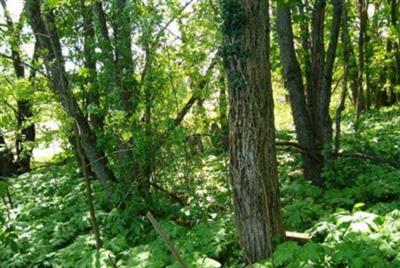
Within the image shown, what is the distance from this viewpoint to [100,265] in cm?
534

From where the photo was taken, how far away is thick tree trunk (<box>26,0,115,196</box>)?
6.59m

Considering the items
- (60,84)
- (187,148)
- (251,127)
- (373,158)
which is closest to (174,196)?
(187,148)

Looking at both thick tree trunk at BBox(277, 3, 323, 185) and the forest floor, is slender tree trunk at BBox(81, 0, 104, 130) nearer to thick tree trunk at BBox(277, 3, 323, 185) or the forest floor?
the forest floor

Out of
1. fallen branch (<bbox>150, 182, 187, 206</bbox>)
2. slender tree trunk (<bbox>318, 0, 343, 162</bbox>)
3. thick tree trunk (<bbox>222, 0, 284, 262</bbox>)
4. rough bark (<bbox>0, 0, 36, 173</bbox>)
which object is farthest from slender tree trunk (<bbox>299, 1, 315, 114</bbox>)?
rough bark (<bbox>0, 0, 36, 173</bbox>)

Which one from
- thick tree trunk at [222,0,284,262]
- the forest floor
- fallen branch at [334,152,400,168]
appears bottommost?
the forest floor

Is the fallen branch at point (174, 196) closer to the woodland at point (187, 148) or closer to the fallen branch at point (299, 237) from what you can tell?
the woodland at point (187, 148)

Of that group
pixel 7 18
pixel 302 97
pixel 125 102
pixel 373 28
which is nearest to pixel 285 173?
pixel 302 97

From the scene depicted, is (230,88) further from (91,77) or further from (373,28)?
(373,28)

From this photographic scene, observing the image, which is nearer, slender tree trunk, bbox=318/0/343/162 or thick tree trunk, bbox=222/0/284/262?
thick tree trunk, bbox=222/0/284/262

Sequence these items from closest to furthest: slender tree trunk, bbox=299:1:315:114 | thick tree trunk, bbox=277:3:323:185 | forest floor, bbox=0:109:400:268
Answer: forest floor, bbox=0:109:400:268, thick tree trunk, bbox=277:3:323:185, slender tree trunk, bbox=299:1:315:114

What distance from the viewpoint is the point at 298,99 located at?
852cm

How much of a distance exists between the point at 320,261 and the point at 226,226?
1.71m

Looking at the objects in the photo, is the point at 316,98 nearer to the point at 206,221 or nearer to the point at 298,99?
the point at 298,99

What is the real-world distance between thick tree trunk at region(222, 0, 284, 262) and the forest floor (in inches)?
18.1
